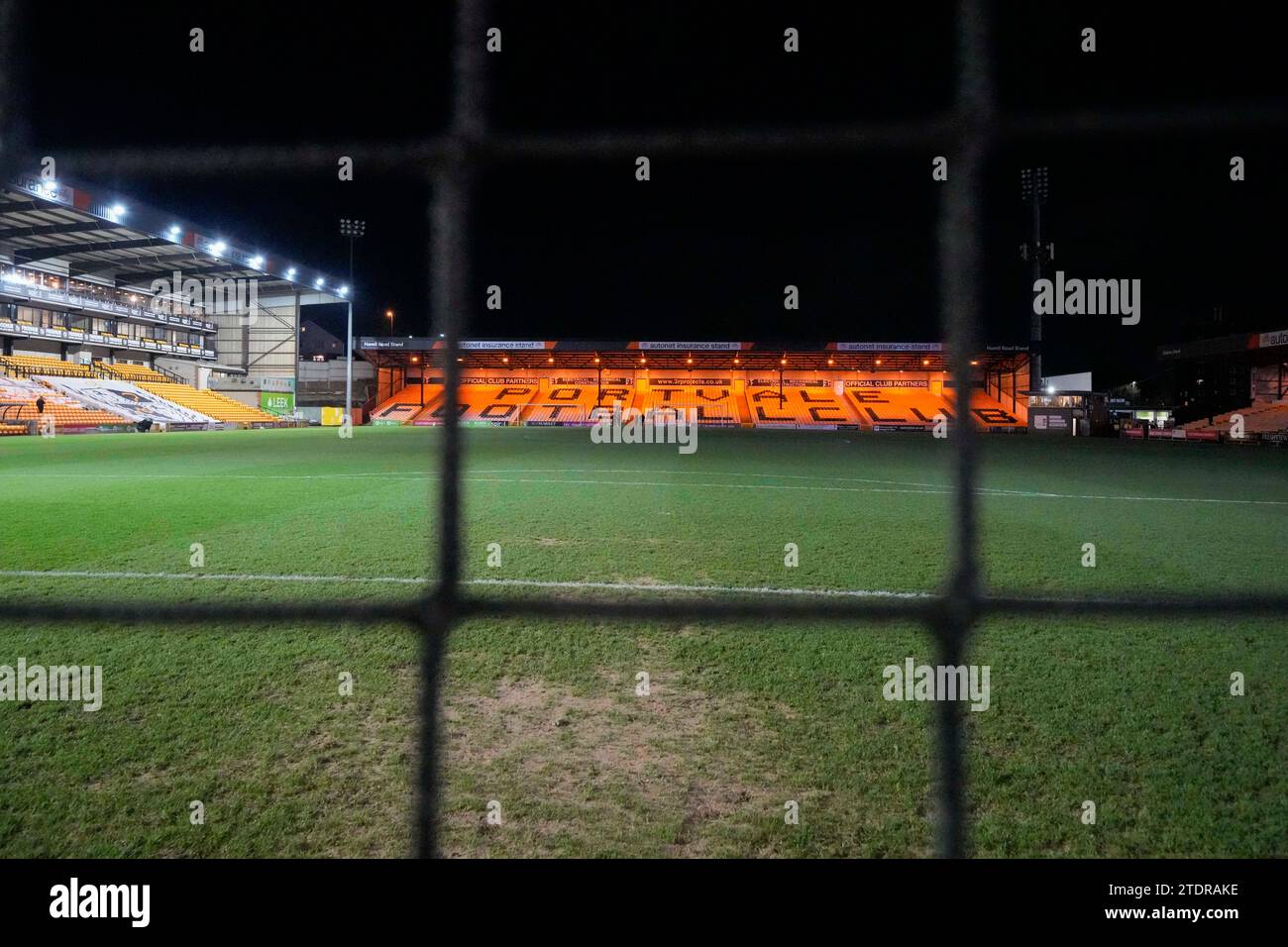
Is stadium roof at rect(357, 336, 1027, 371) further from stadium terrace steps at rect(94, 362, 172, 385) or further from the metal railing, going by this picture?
the metal railing

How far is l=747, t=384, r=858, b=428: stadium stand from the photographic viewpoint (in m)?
39.6

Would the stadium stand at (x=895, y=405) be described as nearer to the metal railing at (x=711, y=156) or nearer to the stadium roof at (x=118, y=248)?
the stadium roof at (x=118, y=248)

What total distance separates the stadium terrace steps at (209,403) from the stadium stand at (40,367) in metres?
2.53

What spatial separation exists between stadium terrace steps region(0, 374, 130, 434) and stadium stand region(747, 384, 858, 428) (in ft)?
98.7

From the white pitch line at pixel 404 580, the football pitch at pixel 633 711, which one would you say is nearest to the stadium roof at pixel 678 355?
the football pitch at pixel 633 711

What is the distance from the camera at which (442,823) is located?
6.02ft

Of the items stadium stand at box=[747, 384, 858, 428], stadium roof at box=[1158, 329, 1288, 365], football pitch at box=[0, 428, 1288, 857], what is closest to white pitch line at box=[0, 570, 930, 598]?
football pitch at box=[0, 428, 1288, 857]

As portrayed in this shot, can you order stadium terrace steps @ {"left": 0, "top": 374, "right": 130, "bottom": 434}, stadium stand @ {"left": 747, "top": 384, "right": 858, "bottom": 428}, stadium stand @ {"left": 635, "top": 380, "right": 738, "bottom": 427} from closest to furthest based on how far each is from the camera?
stadium terrace steps @ {"left": 0, "top": 374, "right": 130, "bottom": 434}, stadium stand @ {"left": 747, "top": 384, "right": 858, "bottom": 428}, stadium stand @ {"left": 635, "top": 380, "right": 738, "bottom": 427}

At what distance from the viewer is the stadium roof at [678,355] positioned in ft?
114

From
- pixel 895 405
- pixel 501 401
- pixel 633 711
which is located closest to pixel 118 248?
pixel 501 401

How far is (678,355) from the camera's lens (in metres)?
38.2

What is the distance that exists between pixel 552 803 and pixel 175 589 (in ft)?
10.9
